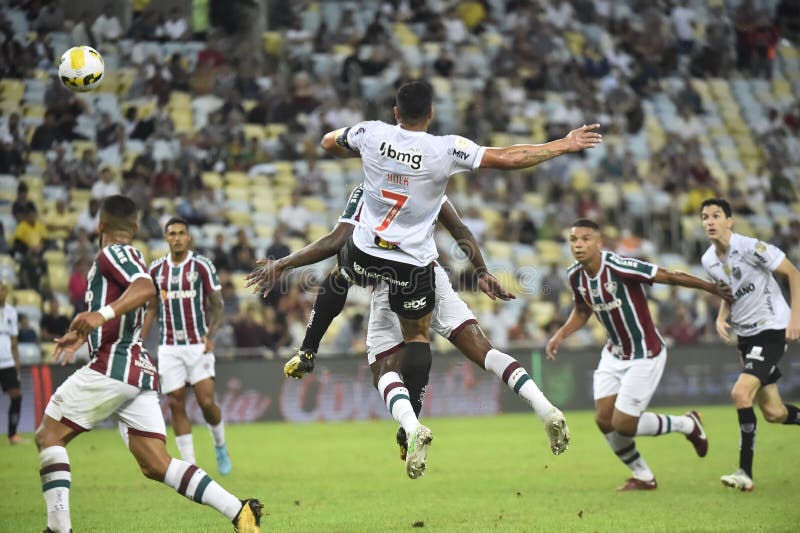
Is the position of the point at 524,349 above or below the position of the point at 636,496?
above

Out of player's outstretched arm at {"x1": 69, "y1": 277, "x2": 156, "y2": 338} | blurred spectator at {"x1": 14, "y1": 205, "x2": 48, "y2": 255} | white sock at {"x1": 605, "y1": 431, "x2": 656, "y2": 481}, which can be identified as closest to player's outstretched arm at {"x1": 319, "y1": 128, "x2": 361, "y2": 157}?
player's outstretched arm at {"x1": 69, "y1": 277, "x2": 156, "y2": 338}

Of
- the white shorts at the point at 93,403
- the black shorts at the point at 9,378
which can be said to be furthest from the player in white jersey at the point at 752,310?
the black shorts at the point at 9,378

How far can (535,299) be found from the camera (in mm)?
22656

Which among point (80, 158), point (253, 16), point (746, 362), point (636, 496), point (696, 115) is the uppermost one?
point (253, 16)

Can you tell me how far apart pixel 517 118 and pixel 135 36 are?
920cm

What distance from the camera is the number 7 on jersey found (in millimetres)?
8172

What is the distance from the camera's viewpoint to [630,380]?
1087 cm

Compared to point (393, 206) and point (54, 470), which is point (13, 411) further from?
point (393, 206)

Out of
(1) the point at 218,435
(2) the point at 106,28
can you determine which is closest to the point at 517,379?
(1) the point at 218,435

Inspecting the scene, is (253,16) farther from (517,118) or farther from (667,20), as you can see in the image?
(667,20)

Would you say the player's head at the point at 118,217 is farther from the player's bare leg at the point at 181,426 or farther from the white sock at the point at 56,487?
the player's bare leg at the point at 181,426

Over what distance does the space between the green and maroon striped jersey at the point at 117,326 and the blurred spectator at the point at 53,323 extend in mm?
11199

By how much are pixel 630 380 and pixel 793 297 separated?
175 cm

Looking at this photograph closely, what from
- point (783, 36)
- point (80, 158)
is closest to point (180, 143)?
point (80, 158)
